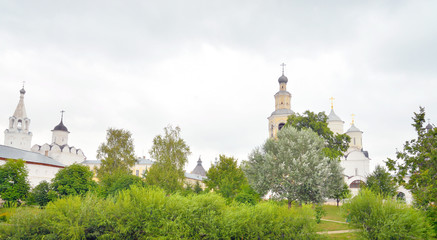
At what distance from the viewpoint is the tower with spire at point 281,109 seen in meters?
62.0

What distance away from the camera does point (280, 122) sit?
203ft

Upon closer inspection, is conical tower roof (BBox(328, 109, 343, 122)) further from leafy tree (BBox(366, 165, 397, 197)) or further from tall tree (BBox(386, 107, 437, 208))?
tall tree (BBox(386, 107, 437, 208))

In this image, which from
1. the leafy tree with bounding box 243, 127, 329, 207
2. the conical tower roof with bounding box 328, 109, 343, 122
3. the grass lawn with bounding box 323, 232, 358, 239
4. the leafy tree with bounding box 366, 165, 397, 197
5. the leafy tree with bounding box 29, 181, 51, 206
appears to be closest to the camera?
the grass lawn with bounding box 323, 232, 358, 239

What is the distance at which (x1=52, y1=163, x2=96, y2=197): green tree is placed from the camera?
35875 millimetres

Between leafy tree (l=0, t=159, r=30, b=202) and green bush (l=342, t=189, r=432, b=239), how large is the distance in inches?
1252

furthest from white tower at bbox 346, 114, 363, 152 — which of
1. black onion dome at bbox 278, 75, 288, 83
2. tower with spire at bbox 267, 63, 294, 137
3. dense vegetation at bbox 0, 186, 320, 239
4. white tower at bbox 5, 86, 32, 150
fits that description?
white tower at bbox 5, 86, 32, 150

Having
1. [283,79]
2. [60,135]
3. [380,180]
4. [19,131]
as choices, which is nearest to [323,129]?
[380,180]

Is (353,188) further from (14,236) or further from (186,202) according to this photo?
(14,236)

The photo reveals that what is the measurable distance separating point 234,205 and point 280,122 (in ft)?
133

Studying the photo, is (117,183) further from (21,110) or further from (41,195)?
(21,110)

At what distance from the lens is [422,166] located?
2303cm

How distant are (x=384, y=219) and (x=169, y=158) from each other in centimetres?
2612

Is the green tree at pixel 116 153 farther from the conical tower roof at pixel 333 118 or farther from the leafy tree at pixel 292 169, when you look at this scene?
the conical tower roof at pixel 333 118

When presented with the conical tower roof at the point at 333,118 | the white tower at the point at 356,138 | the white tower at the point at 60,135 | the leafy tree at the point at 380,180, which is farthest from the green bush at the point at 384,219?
the white tower at the point at 60,135
